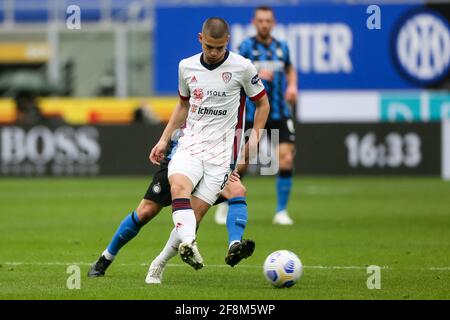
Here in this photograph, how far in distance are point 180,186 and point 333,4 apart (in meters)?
23.1

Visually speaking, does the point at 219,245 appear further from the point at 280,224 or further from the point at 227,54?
the point at 227,54

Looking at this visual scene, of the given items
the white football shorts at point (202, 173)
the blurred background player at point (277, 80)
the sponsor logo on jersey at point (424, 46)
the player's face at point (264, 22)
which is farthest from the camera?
the sponsor logo on jersey at point (424, 46)

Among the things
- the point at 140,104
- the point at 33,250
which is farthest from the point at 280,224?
the point at 140,104

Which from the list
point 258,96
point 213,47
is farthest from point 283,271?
point 213,47

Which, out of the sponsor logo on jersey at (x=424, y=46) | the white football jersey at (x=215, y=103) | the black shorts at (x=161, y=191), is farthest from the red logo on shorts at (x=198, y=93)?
the sponsor logo on jersey at (x=424, y=46)

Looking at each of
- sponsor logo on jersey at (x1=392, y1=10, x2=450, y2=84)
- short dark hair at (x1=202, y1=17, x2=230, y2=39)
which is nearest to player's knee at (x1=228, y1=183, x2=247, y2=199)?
short dark hair at (x1=202, y1=17, x2=230, y2=39)

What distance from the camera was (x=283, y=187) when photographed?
1484cm

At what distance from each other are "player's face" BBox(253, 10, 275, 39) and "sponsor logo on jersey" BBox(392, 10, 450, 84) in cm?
1615

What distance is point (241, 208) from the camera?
30.4 ft

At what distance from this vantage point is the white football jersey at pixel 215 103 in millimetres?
9102

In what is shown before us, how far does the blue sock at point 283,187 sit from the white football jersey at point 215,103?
5595 mm

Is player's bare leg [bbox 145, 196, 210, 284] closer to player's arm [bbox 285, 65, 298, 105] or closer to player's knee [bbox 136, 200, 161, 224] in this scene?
player's knee [bbox 136, 200, 161, 224]

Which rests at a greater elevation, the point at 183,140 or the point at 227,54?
the point at 227,54

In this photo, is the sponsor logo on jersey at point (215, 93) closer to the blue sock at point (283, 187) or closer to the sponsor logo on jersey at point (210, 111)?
the sponsor logo on jersey at point (210, 111)
